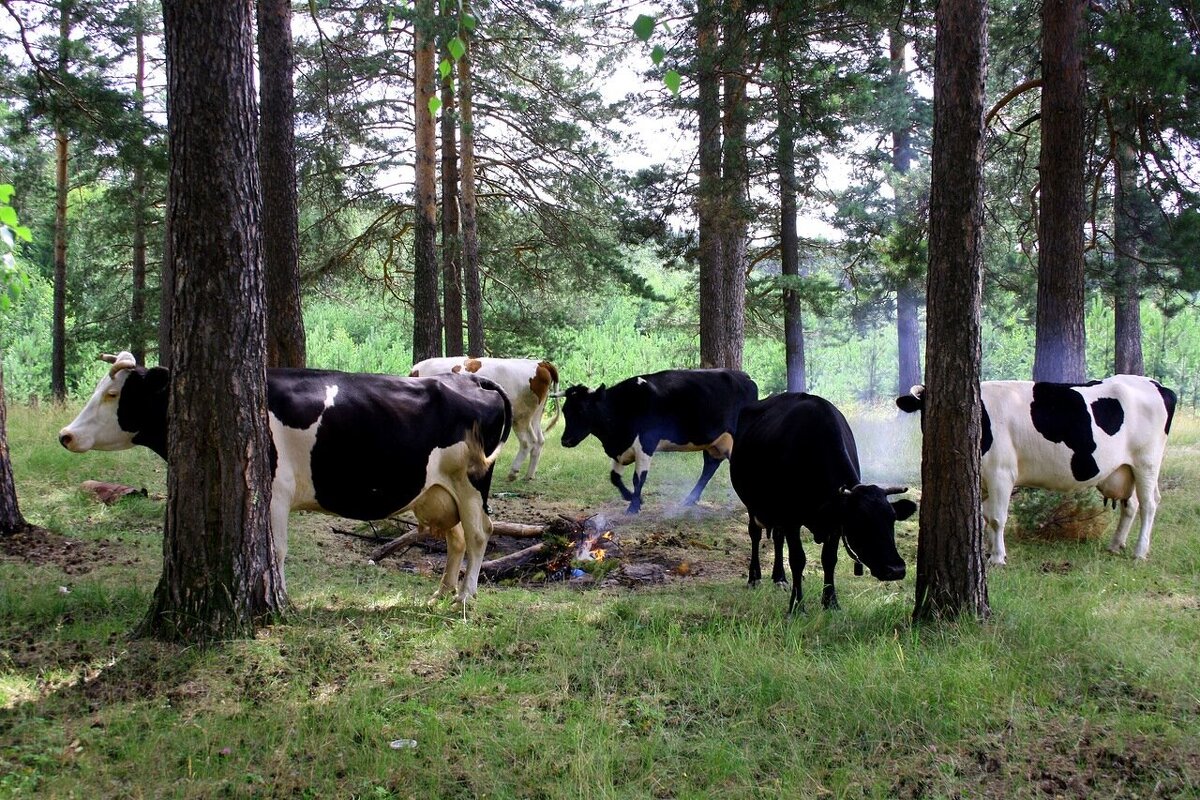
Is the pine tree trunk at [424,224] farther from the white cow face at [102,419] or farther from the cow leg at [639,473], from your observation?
the white cow face at [102,419]

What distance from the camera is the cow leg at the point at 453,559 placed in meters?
6.92

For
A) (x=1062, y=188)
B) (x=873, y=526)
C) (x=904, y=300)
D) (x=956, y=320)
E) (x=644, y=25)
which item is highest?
(x=1062, y=188)

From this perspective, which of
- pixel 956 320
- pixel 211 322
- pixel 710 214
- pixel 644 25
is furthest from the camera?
pixel 710 214

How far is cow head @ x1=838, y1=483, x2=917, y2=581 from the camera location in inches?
241

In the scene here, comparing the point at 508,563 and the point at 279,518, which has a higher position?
the point at 279,518

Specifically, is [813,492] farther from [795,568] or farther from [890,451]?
[890,451]

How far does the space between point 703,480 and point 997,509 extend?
188 inches

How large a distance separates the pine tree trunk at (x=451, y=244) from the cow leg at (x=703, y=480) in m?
7.47

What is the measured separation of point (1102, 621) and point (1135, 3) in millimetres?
7195

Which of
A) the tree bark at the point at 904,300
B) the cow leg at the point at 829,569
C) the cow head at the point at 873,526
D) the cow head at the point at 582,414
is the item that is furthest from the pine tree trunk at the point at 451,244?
the cow head at the point at 873,526

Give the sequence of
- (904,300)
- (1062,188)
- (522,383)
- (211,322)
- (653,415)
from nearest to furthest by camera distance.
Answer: (211,322) → (1062,188) → (653,415) → (522,383) → (904,300)

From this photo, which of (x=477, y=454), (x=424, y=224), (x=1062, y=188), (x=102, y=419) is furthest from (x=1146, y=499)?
(x=424, y=224)

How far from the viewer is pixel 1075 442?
8.79 meters

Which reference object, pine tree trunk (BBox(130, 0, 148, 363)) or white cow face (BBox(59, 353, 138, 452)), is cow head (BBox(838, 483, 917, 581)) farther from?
pine tree trunk (BBox(130, 0, 148, 363))
